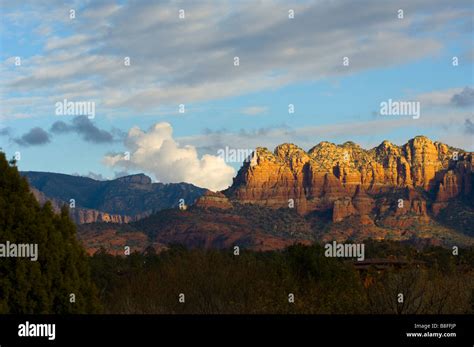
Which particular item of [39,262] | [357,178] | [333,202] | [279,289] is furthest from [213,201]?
[39,262]

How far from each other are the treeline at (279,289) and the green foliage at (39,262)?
23.9 ft

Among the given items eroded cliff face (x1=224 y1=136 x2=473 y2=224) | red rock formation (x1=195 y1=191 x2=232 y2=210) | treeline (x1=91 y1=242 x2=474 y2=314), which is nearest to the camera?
treeline (x1=91 y1=242 x2=474 y2=314)

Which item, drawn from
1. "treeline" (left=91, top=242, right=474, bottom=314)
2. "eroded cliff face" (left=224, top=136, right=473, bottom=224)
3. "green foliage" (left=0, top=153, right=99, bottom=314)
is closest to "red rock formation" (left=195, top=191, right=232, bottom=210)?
"eroded cliff face" (left=224, top=136, right=473, bottom=224)

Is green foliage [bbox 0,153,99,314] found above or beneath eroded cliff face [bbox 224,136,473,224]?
beneath

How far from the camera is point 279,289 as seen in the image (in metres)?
25.7

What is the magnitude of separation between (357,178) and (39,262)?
13865 centimetres

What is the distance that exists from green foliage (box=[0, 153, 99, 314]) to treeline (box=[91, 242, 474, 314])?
23.9ft

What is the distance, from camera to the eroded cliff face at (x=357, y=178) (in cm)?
13988

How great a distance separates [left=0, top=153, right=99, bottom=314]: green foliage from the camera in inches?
636

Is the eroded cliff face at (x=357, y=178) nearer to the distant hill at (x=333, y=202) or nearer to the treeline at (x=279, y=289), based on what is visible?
the distant hill at (x=333, y=202)

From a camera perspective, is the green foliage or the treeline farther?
the treeline

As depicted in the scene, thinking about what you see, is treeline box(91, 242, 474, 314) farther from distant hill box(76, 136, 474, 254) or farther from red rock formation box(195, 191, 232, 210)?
red rock formation box(195, 191, 232, 210)

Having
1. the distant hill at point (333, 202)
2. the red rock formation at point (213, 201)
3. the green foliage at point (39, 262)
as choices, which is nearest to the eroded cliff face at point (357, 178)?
the distant hill at point (333, 202)

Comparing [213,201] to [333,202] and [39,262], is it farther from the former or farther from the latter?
[39,262]
